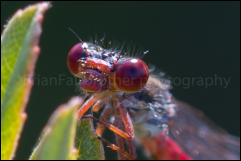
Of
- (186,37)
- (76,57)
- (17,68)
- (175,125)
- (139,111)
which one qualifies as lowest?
(175,125)

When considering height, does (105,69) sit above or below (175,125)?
above

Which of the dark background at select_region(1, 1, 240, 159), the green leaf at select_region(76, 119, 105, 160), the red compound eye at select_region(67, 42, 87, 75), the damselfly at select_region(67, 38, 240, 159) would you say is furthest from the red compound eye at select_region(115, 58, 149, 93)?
the dark background at select_region(1, 1, 240, 159)

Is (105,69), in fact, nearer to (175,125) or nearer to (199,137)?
(175,125)

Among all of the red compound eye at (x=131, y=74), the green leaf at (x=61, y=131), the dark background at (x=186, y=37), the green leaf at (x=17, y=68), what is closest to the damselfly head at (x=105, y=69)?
the red compound eye at (x=131, y=74)

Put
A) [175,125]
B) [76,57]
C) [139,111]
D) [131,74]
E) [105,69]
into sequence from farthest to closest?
[175,125], [139,111], [76,57], [105,69], [131,74]

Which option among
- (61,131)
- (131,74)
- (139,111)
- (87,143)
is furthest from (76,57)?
(61,131)

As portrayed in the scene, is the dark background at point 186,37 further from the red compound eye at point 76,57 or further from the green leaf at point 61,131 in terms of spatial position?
the green leaf at point 61,131

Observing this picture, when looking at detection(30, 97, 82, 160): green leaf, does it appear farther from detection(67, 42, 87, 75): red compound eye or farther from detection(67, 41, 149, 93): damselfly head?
detection(67, 42, 87, 75): red compound eye

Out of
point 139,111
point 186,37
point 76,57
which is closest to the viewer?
point 76,57
